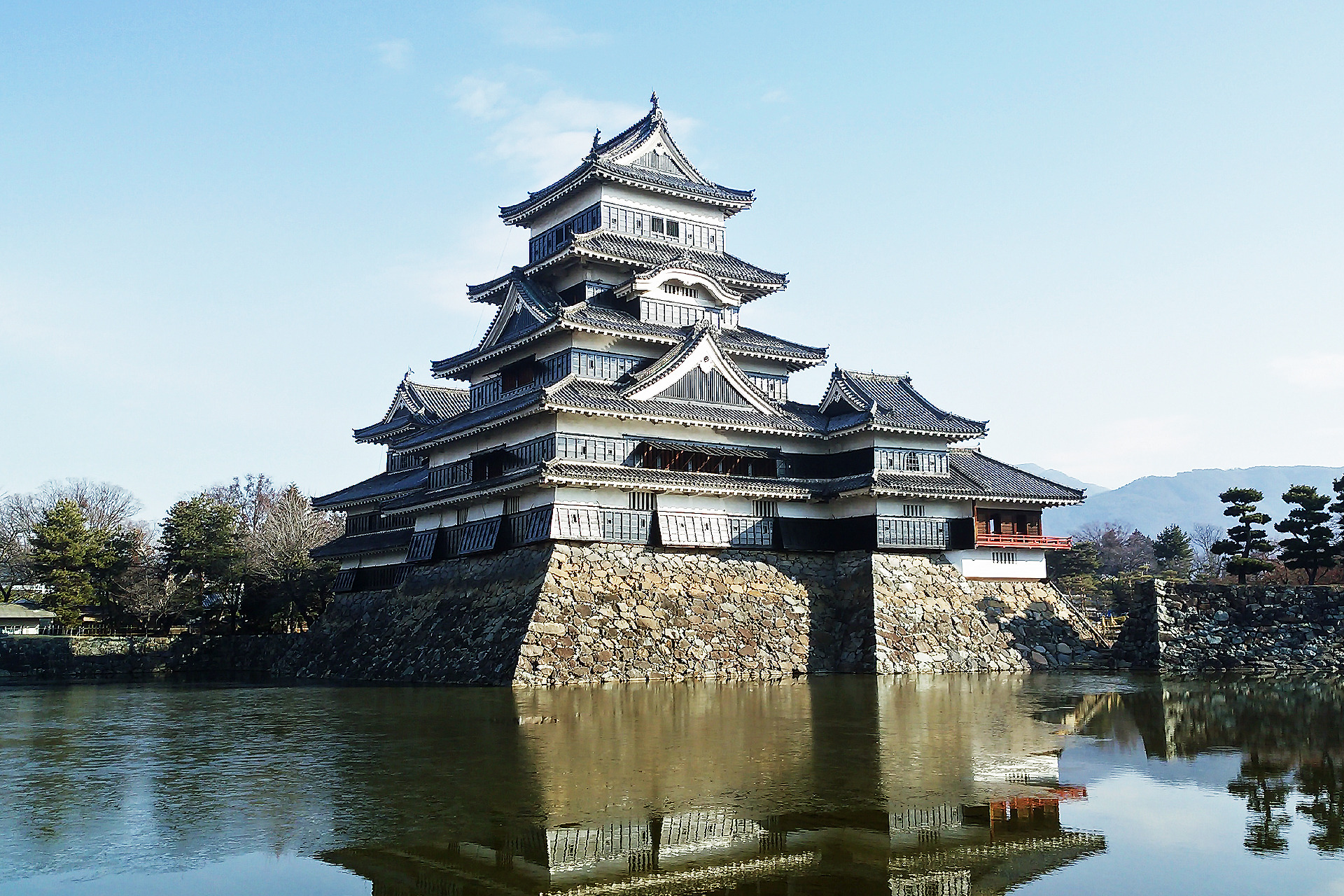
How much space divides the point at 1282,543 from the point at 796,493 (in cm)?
2140

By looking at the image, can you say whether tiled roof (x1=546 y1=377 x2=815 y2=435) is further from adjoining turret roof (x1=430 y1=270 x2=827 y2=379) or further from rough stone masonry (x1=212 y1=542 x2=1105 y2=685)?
rough stone masonry (x1=212 y1=542 x2=1105 y2=685)

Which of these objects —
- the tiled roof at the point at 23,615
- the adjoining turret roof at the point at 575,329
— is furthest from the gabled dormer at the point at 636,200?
the tiled roof at the point at 23,615

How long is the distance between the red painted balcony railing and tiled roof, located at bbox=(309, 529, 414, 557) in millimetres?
23357

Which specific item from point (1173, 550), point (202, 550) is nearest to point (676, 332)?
point (202, 550)

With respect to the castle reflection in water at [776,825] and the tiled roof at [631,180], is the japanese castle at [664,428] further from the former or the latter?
the castle reflection in water at [776,825]

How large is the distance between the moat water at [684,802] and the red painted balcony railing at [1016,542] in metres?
16.4

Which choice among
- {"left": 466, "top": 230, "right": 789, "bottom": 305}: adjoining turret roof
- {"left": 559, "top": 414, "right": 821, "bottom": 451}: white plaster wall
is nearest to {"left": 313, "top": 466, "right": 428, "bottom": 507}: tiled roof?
{"left": 466, "top": 230, "right": 789, "bottom": 305}: adjoining turret roof

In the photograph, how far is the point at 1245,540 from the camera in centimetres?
5022

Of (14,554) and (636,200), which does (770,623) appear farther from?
(14,554)

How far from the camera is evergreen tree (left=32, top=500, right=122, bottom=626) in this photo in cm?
5784

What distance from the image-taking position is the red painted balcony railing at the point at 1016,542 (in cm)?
4388

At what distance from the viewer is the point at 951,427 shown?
43.7 metres

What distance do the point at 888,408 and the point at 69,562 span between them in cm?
4216

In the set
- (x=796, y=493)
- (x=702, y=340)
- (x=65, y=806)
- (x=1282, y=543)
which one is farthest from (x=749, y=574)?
(x=65, y=806)
